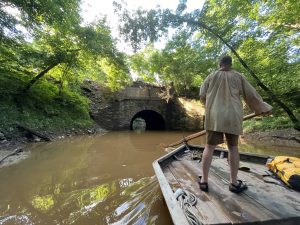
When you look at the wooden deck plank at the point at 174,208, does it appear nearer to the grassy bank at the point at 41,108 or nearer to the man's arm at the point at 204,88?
the man's arm at the point at 204,88

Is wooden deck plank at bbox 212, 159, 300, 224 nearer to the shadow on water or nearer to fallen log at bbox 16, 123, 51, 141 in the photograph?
the shadow on water

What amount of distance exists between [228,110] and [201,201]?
0.95 metres

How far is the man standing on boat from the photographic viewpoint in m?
2.13

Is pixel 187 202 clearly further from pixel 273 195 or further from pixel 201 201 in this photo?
pixel 273 195

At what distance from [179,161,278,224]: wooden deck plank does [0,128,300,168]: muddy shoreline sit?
4.50m

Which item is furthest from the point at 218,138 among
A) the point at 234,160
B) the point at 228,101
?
the point at 228,101

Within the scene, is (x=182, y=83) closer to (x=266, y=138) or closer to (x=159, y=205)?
(x=266, y=138)

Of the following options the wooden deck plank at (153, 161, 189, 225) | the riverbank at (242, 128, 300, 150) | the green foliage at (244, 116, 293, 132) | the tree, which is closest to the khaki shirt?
the wooden deck plank at (153, 161, 189, 225)

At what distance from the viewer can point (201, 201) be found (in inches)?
78.7

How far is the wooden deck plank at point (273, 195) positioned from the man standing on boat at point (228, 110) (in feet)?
0.56

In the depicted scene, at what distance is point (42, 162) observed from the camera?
195 inches

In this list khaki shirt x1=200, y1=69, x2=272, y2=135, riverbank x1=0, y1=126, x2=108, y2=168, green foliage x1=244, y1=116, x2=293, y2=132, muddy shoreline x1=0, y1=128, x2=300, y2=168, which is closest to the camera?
khaki shirt x1=200, y1=69, x2=272, y2=135

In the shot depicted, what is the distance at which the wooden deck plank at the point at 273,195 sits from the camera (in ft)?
5.73

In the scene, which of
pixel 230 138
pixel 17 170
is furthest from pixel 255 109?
pixel 17 170
